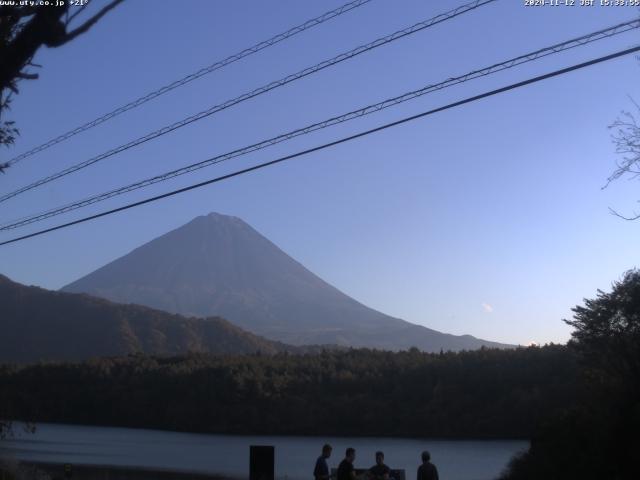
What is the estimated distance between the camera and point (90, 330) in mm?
105688

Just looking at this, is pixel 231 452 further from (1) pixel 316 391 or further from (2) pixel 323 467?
(2) pixel 323 467

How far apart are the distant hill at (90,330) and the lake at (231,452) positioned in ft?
129

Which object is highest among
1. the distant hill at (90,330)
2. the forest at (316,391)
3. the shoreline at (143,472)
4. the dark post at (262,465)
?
the distant hill at (90,330)

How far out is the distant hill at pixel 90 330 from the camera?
10200 cm

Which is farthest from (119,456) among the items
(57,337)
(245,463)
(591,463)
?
(57,337)

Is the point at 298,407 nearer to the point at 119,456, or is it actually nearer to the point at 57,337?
the point at 119,456

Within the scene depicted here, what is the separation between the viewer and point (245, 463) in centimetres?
4119

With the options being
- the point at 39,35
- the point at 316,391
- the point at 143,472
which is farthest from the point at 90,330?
the point at 39,35

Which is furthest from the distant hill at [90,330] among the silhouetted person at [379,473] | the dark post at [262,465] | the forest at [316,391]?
the silhouetted person at [379,473]

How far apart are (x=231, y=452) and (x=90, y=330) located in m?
61.4

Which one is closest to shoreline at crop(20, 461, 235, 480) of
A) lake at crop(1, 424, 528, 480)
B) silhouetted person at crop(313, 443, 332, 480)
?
lake at crop(1, 424, 528, 480)

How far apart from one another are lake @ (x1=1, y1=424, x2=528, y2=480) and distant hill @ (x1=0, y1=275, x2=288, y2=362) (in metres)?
39.4

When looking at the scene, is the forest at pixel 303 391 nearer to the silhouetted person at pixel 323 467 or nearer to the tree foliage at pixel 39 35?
A: the silhouetted person at pixel 323 467

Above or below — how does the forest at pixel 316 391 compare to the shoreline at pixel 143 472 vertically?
above
